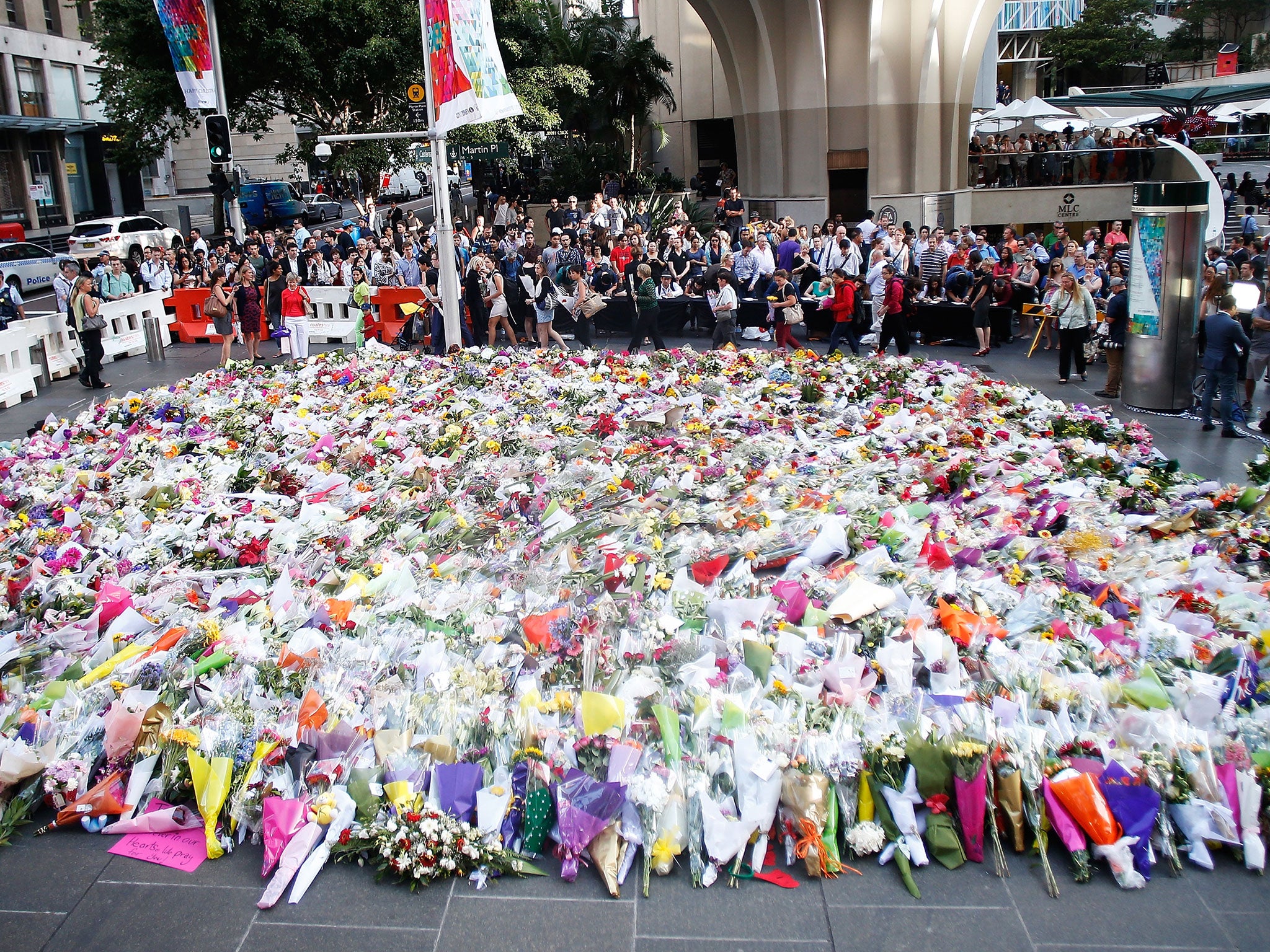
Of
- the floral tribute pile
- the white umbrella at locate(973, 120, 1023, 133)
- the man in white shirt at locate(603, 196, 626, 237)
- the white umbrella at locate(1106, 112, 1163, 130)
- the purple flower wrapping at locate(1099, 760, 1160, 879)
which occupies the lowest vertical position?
the purple flower wrapping at locate(1099, 760, 1160, 879)

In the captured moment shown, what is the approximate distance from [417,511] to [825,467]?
3140mm

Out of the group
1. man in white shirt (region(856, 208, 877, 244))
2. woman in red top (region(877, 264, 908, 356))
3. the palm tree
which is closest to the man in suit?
woman in red top (region(877, 264, 908, 356))

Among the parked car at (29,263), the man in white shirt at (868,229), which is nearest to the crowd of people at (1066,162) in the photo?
the man in white shirt at (868,229)

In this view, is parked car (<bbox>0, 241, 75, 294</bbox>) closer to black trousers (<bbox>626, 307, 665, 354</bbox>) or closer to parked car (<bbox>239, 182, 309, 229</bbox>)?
parked car (<bbox>239, 182, 309, 229</bbox>)

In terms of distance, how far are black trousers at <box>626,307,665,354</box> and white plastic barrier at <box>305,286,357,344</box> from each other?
17.7ft

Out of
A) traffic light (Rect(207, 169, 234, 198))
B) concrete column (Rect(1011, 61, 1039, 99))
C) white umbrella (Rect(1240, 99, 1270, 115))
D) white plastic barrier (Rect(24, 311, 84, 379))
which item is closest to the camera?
white plastic barrier (Rect(24, 311, 84, 379))

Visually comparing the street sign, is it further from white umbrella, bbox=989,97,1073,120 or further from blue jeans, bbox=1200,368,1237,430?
white umbrella, bbox=989,97,1073,120

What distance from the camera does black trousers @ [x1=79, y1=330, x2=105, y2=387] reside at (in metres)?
14.9

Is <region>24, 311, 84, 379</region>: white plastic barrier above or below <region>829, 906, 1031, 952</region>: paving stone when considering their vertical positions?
above

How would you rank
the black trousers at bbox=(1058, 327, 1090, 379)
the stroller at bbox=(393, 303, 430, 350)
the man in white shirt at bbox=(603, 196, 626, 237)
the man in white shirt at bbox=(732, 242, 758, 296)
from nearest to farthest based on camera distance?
1. the black trousers at bbox=(1058, 327, 1090, 379)
2. the stroller at bbox=(393, 303, 430, 350)
3. the man in white shirt at bbox=(732, 242, 758, 296)
4. the man in white shirt at bbox=(603, 196, 626, 237)

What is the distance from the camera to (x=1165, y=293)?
1180cm

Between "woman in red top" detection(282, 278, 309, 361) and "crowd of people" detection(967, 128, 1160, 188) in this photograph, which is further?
"crowd of people" detection(967, 128, 1160, 188)

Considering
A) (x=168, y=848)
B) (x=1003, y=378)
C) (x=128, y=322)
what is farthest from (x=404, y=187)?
(x=168, y=848)

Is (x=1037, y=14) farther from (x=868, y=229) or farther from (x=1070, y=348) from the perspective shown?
(x=1070, y=348)
